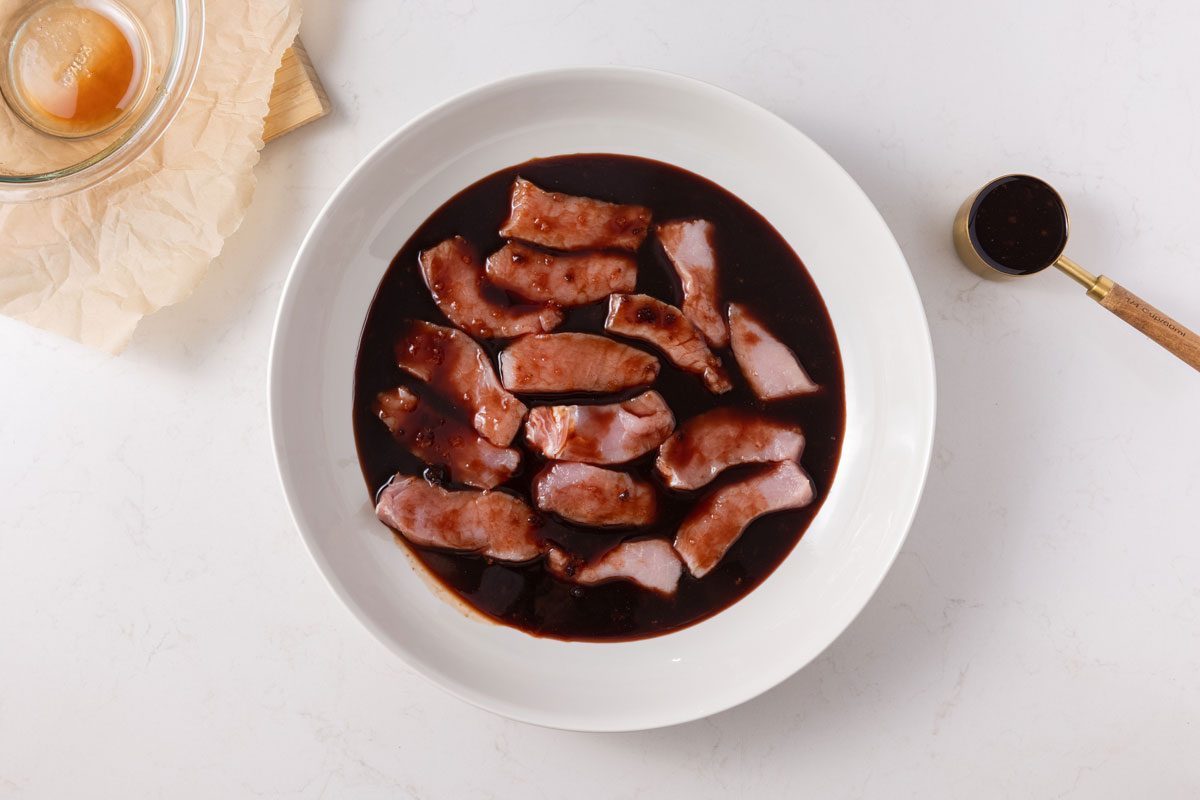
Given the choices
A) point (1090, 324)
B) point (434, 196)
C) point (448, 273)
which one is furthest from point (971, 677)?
point (434, 196)

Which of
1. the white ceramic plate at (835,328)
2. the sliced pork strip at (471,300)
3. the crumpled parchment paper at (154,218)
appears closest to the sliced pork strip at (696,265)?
the white ceramic plate at (835,328)

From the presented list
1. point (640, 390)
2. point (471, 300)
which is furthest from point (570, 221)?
point (640, 390)

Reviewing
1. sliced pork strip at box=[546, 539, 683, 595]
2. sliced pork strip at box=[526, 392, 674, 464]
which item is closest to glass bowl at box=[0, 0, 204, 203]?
sliced pork strip at box=[526, 392, 674, 464]

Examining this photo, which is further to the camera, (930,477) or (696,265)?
(930,477)

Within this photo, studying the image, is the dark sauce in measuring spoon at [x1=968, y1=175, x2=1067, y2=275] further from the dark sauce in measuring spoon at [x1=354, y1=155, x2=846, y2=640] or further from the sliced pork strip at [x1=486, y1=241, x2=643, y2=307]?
the sliced pork strip at [x1=486, y1=241, x2=643, y2=307]

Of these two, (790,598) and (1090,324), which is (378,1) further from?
(1090,324)

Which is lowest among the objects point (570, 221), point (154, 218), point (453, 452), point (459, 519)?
point (459, 519)

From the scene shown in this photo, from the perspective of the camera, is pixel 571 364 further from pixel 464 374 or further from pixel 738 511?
pixel 738 511
